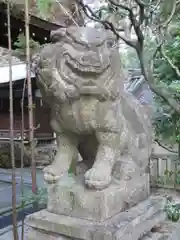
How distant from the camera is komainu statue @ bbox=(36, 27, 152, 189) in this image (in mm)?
1243

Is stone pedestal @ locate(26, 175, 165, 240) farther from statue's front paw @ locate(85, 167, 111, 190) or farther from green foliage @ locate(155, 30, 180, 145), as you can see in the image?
green foliage @ locate(155, 30, 180, 145)

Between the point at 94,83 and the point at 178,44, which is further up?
the point at 178,44

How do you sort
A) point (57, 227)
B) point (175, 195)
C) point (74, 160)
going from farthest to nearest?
point (175, 195) < point (74, 160) < point (57, 227)

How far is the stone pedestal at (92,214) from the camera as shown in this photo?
4.25ft

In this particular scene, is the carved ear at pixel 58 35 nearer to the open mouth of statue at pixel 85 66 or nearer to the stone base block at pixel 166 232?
the open mouth of statue at pixel 85 66

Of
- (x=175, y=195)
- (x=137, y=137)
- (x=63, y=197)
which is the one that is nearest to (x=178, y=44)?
(x=175, y=195)

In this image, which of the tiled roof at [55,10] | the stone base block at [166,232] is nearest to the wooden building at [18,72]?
the tiled roof at [55,10]

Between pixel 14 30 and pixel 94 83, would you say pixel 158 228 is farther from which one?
pixel 14 30

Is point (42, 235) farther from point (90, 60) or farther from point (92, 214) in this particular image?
point (90, 60)

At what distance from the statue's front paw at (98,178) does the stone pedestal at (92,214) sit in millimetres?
27

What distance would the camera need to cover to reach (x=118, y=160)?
5.12 ft

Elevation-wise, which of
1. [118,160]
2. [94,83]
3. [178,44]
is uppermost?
[178,44]

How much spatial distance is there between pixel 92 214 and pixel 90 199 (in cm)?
7

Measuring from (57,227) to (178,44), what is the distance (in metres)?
2.54
